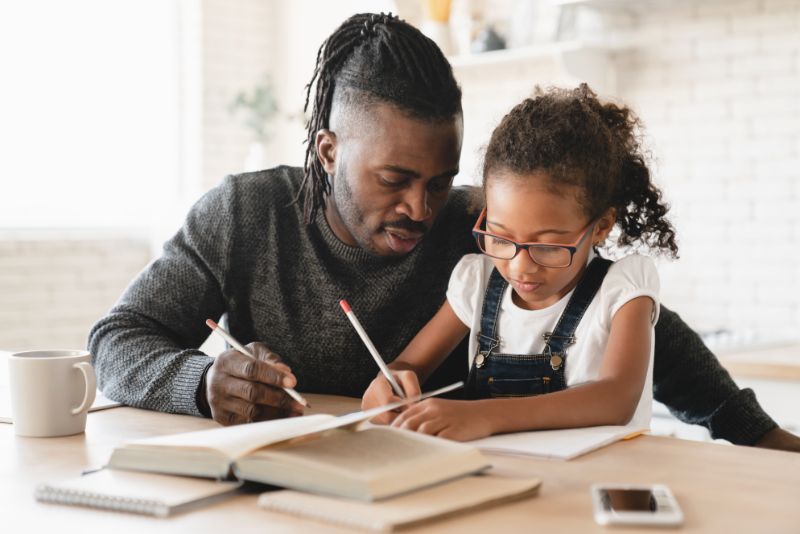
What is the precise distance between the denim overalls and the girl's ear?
37 mm

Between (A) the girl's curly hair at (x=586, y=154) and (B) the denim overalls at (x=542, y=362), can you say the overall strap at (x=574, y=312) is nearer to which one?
(B) the denim overalls at (x=542, y=362)

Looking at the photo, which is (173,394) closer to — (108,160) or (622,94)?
(622,94)

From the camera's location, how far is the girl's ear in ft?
5.11

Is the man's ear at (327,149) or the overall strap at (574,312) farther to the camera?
the man's ear at (327,149)

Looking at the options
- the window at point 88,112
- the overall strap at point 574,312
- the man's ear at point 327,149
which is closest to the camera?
the overall strap at point 574,312

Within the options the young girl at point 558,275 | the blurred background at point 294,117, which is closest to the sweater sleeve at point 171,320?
the young girl at point 558,275

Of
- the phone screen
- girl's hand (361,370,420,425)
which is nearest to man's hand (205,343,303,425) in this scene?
girl's hand (361,370,420,425)

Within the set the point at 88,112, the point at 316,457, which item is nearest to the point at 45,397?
the point at 316,457

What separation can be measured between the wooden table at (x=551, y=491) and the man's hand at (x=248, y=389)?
0.06 metres

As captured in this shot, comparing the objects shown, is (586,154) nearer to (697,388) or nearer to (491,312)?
(491,312)

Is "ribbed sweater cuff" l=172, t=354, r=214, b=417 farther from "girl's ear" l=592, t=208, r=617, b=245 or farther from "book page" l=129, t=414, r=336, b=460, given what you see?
"girl's ear" l=592, t=208, r=617, b=245

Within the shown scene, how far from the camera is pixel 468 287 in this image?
1.67 meters

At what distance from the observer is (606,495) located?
Answer: 930 millimetres

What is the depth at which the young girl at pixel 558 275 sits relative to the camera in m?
1.45
